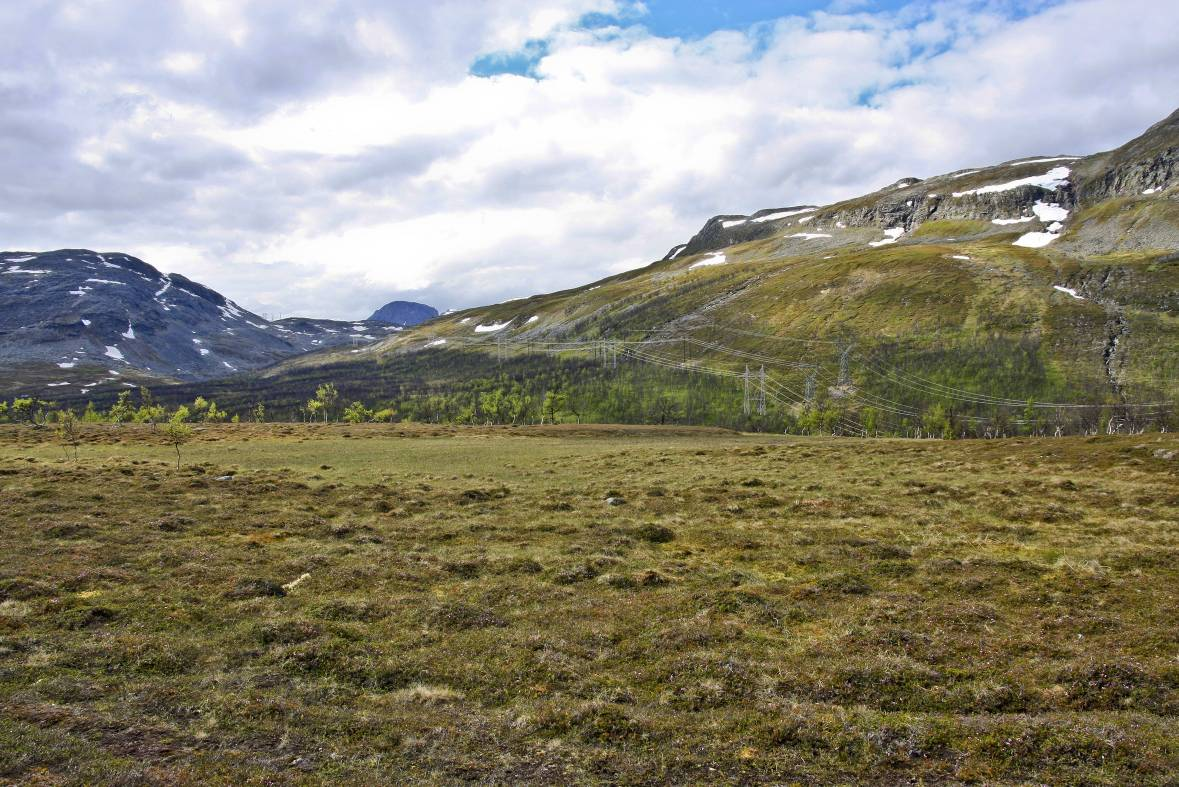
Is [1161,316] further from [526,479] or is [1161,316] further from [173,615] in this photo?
[173,615]

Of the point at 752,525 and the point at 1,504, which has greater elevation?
the point at 1,504

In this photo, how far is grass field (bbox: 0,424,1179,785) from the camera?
428 inches

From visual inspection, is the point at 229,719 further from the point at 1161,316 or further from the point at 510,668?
the point at 1161,316

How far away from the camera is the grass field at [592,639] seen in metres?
10.9

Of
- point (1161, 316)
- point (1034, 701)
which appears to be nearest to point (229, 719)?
point (1034, 701)

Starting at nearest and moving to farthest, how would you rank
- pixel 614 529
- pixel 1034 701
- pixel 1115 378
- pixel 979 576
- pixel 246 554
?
pixel 1034 701 < pixel 979 576 < pixel 246 554 < pixel 614 529 < pixel 1115 378

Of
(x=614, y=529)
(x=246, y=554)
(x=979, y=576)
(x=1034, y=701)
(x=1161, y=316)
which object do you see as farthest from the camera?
(x=1161, y=316)

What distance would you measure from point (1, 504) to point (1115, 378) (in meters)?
223

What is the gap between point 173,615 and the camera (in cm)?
1764

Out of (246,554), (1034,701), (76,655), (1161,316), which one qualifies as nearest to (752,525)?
(1034,701)

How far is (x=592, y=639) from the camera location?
1709cm

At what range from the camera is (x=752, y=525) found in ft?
105

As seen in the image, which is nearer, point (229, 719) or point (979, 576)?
point (229, 719)

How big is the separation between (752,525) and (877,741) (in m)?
20.9
